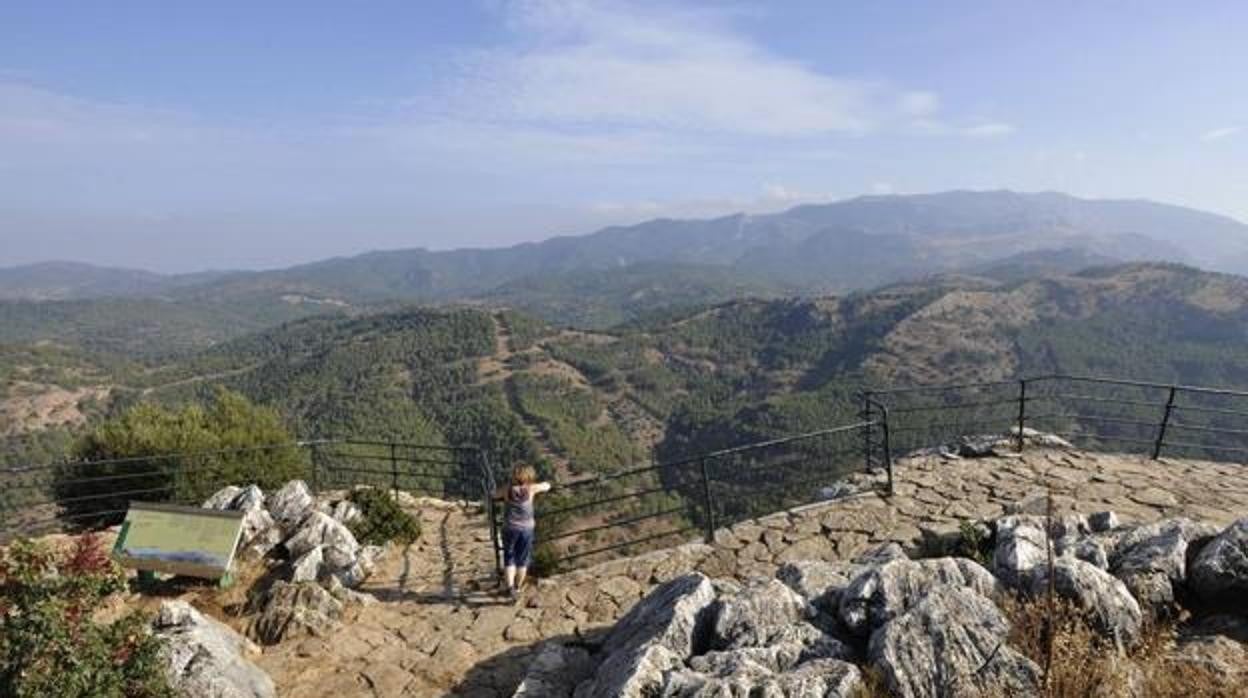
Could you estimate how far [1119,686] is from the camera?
4668 mm

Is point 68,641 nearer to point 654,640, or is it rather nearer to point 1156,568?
point 654,640

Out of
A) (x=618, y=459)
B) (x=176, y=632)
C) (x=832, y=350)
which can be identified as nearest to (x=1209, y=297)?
(x=832, y=350)

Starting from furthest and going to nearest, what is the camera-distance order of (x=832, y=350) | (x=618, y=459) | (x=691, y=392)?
(x=832, y=350), (x=691, y=392), (x=618, y=459)

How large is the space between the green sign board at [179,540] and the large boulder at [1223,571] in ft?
35.2

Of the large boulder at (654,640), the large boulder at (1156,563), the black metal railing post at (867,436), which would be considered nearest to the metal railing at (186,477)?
the large boulder at (654,640)

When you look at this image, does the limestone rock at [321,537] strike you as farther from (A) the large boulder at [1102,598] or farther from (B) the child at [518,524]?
(A) the large boulder at [1102,598]

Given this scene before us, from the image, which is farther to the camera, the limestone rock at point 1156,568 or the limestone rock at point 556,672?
the limestone rock at point 556,672

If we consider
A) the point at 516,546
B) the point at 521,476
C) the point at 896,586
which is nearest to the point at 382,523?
the point at 516,546

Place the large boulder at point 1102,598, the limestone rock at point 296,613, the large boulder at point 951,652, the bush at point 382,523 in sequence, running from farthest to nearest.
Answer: the bush at point 382,523, the limestone rock at point 296,613, the large boulder at point 1102,598, the large boulder at point 951,652

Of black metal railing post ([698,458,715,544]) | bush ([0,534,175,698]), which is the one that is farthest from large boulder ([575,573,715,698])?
bush ([0,534,175,698])

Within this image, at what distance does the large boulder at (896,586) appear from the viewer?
650cm

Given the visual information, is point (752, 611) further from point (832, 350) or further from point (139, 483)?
point (832, 350)

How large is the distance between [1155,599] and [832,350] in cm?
17758

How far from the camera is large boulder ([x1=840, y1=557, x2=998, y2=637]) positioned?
6.50 metres
